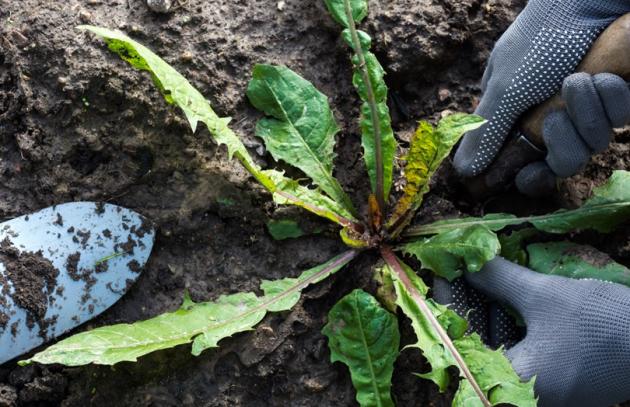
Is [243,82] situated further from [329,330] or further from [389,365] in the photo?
[389,365]

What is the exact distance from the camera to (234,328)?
1575mm

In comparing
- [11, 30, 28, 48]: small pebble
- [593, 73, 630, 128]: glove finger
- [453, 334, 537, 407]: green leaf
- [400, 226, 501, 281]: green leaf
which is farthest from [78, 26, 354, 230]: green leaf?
[593, 73, 630, 128]: glove finger

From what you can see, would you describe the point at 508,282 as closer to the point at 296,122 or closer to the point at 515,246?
the point at 515,246

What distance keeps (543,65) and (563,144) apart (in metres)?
0.20

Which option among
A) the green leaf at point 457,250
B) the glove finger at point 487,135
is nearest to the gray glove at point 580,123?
the glove finger at point 487,135

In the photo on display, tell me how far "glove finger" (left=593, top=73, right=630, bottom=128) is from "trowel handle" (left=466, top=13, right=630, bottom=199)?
0.17 feet

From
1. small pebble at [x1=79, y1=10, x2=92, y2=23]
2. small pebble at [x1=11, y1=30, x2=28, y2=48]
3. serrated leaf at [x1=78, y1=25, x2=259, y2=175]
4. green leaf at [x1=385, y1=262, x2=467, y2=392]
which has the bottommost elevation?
green leaf at [x1=385, y1=262, x2=467, y2=392]

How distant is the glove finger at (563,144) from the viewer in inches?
62.9

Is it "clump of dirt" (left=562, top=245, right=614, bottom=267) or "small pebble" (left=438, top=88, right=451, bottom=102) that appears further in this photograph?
"small pebble" (left=438, top=88, right=451, bottom=102)

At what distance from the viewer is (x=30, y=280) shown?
163 cm

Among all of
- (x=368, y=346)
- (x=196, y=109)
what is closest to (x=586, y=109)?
(x=368, y=346)

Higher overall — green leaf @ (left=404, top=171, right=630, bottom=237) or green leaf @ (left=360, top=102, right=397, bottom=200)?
green leaf @ (left=360, top=102, right=397, bottom=200)

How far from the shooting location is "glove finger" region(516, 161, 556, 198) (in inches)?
67.9

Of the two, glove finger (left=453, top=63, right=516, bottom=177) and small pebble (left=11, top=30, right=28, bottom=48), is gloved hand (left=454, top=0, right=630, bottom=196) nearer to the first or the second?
glove finger (left=453, top=63, right=516, bottom=177)
